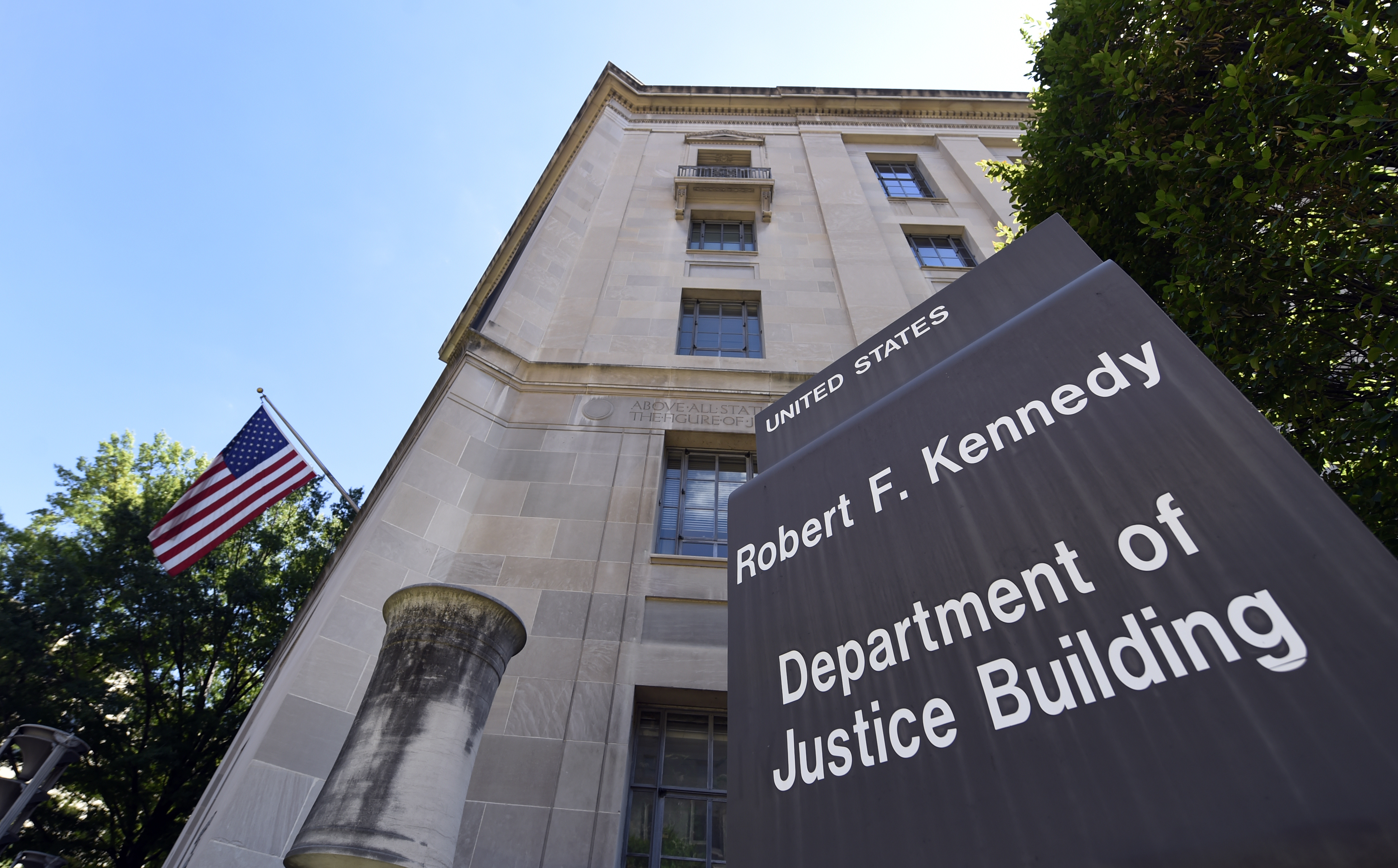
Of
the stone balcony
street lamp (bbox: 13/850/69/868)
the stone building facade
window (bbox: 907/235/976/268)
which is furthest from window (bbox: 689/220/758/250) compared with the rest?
street lamp (bbox: 13/850/69/868)

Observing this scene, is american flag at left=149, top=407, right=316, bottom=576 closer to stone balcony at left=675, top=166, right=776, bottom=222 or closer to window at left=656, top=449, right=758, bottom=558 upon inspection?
window at left=656, top=449, right=758, bottom=558

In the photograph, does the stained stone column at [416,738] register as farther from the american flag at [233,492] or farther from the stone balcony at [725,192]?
the stone balcony at [725,192]

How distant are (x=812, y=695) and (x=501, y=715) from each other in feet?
17.6

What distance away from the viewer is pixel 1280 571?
4.74ft

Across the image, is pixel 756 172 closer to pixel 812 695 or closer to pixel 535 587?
pixel 535 587

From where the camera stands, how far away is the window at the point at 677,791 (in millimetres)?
6211

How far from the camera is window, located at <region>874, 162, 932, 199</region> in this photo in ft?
59.7

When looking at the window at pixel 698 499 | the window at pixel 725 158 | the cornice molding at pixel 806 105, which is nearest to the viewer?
the window at pixel 698 499

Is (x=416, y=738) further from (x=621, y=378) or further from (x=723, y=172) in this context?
(x=723, y=172)

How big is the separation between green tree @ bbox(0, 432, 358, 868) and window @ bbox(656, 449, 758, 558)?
11.8 m

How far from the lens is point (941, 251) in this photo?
50.9 ft

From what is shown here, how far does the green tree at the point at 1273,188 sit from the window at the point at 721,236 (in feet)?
29.1

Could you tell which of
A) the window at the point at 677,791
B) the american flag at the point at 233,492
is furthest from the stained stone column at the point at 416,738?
the american flag at the point at 233,492

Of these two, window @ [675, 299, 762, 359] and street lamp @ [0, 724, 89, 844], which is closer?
street lamp @ [0, 724, 89, 844]
